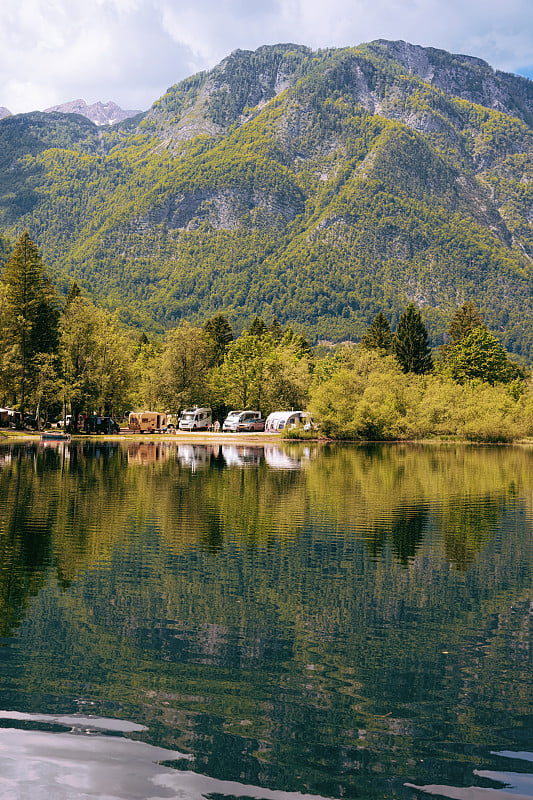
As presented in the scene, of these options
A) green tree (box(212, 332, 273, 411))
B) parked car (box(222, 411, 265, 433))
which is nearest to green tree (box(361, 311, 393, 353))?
green tree (box(212, 332, 273, 411))

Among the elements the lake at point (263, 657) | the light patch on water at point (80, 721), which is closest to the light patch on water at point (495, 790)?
the lake at point (263, 657)

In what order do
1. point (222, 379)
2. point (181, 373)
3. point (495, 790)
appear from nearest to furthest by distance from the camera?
1. point (495, 790)
2. point (181, 373)
3. point (222, 379)

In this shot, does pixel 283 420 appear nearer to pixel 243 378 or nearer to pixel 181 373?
pixel 243 378

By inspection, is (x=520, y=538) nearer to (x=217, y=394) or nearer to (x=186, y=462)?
(x=186, y=462)

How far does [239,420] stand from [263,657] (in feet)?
265

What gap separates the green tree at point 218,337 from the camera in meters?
112

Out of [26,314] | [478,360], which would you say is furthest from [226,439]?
[478,360]

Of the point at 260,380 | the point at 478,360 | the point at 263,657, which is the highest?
the point at 478,360

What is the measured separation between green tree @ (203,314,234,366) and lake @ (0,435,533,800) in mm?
92773

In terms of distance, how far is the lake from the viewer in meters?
6.23

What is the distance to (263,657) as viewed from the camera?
A: 29.6 ft

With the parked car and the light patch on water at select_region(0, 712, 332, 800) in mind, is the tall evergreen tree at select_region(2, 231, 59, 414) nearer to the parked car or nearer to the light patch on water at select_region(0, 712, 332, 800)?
the parked car

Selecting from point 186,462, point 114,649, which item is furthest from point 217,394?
point 114,649

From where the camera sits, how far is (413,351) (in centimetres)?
11456
